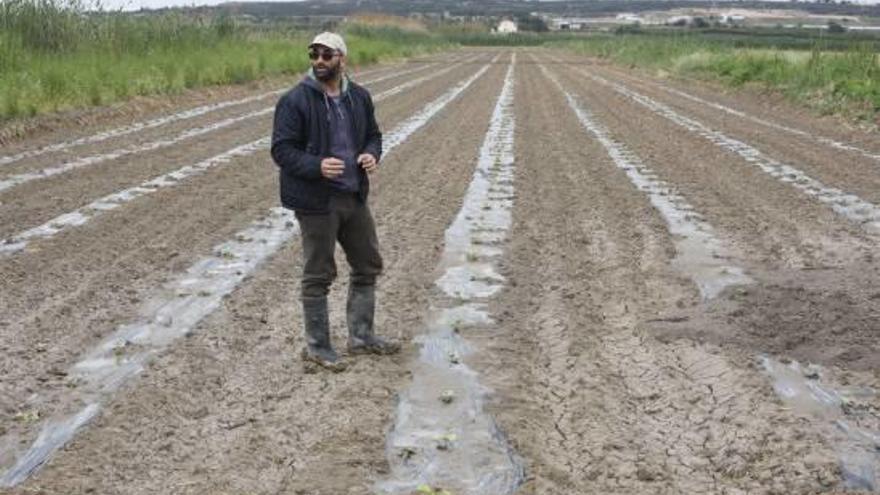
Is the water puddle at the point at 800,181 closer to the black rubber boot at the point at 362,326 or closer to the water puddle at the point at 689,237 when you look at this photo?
the water puddle at the point at 689,237

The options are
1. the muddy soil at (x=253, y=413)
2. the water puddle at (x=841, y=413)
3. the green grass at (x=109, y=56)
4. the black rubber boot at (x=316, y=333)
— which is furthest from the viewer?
the green grass at (x=109, y=56)

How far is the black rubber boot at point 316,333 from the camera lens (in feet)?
18.2

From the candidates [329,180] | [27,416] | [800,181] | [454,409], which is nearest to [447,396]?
[454,409]

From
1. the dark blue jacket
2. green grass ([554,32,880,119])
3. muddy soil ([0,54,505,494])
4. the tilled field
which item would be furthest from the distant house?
the dark blue jacket

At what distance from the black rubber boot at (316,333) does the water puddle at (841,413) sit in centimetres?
235

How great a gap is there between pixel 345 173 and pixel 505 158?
27.4 feet

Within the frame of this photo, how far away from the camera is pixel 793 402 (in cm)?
502

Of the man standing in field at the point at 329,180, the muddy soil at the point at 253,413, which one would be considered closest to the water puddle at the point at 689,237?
the muddy soil at the point at 253,413

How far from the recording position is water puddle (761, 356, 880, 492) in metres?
4.28

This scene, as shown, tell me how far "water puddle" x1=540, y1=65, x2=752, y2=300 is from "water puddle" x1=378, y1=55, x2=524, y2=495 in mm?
1444

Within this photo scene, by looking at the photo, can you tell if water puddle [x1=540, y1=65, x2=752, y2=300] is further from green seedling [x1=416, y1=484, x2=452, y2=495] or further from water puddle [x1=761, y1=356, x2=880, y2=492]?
green seedling [x1=416, y1=484, x2=452, y2=495]

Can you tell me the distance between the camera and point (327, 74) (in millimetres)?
5211

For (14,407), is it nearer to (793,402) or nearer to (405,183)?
(793,402)

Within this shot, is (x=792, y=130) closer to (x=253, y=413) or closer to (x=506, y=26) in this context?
(x=253, y=413)
